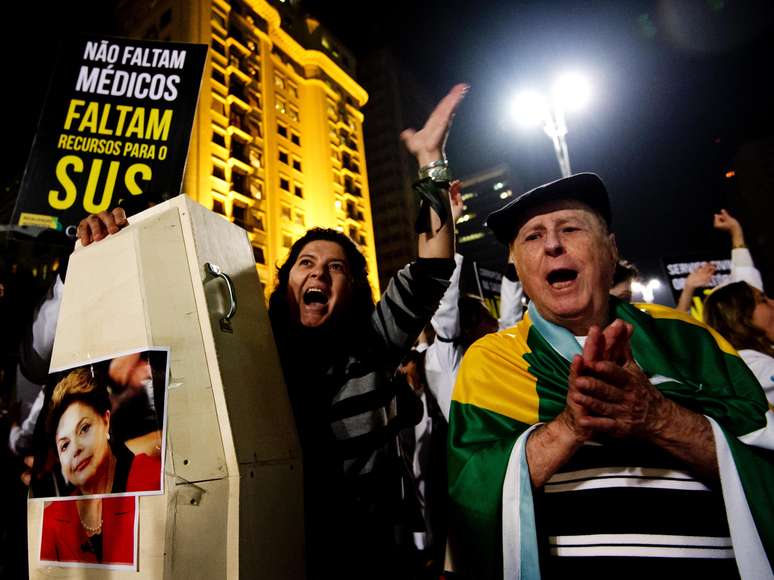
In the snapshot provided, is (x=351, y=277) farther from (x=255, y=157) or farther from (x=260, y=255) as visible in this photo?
(x=255, y=157)

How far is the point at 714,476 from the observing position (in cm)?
146

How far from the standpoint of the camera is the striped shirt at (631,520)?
4.76 feet

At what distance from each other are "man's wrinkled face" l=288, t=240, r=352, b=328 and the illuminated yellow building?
24.2 metres


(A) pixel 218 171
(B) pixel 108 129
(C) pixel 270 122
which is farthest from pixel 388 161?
(B) pixel 108 129

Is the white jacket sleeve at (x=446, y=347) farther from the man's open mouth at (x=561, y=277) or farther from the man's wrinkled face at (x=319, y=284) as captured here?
the man's open mouth at (x=561, y=277)

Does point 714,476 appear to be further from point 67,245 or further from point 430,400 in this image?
point 67,245

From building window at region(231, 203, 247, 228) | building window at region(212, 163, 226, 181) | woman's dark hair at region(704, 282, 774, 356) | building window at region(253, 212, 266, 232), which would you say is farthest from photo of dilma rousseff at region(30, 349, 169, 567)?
building window at region(253, 212, 266, 232)

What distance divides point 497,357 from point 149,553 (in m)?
1.50

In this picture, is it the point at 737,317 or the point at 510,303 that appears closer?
the point at 737,317

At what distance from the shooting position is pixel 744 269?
529cm

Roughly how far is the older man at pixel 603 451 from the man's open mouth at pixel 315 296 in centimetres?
90

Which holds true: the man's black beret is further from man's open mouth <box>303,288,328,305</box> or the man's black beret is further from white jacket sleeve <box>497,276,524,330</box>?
white jacket sleeve <box>497,276,524,330</box>

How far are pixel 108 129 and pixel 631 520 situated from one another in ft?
13.3

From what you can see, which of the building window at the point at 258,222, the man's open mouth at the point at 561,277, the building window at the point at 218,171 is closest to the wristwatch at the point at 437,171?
the man's open mouth at the point at 561,277
